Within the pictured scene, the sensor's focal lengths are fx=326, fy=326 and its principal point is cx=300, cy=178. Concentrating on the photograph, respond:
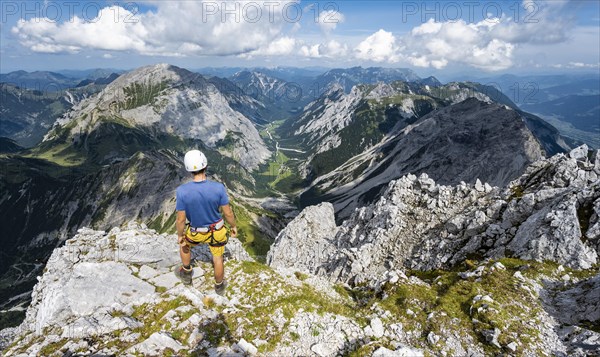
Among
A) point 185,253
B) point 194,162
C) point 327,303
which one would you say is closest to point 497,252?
point 327,303

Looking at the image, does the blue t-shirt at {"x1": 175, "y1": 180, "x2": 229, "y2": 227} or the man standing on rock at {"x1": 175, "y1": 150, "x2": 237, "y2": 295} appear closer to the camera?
the man standing on rock at {"x1": 175, "y1": 150, "x2": 237, "y2": 295}

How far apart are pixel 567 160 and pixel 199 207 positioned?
45017mm

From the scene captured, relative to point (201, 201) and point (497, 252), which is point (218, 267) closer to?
point (201, 201)

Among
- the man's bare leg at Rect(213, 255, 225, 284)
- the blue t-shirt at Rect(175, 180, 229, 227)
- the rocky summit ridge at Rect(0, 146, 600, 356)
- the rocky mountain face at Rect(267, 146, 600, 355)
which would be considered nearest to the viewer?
the blue t-shirt at Rect(175, 180, 229, 227)

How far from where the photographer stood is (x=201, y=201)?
1414 centimetres

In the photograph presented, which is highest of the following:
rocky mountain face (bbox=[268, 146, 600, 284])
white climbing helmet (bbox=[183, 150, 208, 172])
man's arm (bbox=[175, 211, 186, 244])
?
white climbing helmet (bbox=[183, 150, 208, 172])

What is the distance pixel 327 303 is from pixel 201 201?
9072mm

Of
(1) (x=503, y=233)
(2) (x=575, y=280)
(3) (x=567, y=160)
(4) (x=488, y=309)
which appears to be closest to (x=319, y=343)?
(4) (x=488, y=309)

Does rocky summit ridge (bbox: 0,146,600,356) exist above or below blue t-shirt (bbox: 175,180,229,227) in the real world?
below

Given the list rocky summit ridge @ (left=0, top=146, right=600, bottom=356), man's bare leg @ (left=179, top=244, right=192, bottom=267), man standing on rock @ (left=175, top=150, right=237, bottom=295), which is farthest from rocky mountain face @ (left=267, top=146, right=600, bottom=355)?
man standing on rock @ (left=175, top=150, right=237, bottom=295)

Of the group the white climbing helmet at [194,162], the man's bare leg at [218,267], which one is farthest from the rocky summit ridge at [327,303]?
the white climbing helmet at [194,162]

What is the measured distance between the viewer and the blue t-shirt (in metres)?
14.0

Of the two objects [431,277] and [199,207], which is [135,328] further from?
[431,277]

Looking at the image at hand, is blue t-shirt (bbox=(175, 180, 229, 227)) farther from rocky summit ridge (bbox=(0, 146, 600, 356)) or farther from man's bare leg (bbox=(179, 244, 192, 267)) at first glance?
rocky summit ridge (bbox=(0, 146, 600, 356))
